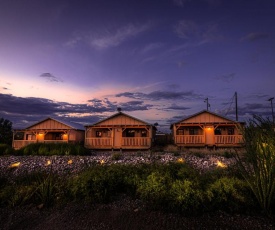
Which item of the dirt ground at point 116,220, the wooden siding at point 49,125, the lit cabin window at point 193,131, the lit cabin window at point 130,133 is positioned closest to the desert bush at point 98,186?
the dirt ground at point 116,220

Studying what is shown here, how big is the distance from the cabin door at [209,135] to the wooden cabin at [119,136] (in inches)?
251

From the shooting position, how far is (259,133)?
5.25 m

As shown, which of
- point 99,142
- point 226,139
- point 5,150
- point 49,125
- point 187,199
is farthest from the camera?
point 49,125

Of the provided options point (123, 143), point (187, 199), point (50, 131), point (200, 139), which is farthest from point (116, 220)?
point (50, 131)

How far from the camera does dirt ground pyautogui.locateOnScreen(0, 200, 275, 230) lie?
4.45 metres

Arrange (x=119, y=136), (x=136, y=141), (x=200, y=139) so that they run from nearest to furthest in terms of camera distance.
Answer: (x=136, y=141), (x=200, y=139), (x=119, y=136)

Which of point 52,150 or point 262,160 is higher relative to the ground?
point 262,160

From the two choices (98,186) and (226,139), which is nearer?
(98,186)

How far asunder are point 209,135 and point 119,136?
10531 millimetres

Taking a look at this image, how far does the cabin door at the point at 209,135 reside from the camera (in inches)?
1046

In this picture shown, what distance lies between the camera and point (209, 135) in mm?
26984

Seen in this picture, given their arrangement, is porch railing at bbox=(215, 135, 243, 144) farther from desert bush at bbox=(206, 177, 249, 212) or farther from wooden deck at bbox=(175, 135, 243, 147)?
desert bush at bbox=(206, 177, 249, 212)

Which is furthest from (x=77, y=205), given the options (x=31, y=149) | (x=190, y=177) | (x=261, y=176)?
(x=31, y=149)

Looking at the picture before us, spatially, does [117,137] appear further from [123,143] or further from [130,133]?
[130,133]
